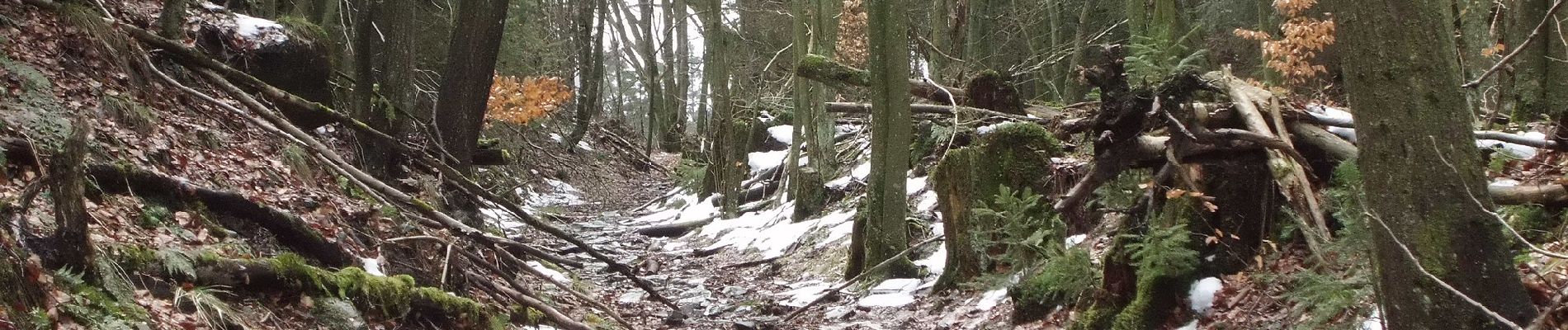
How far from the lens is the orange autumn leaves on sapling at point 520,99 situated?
58.3 feet

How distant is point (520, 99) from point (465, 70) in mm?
8236

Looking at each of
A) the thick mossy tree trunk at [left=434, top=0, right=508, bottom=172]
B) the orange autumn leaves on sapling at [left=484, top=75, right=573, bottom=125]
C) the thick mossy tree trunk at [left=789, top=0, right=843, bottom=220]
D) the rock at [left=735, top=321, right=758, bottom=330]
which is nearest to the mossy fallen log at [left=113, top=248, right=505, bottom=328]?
the rock at [left=735, top=321, right=758, bottom=330]

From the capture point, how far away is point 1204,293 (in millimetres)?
5148

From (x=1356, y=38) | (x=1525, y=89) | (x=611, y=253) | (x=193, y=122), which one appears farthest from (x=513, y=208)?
(x=1525, y=89)

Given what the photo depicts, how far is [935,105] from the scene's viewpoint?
10164 mm

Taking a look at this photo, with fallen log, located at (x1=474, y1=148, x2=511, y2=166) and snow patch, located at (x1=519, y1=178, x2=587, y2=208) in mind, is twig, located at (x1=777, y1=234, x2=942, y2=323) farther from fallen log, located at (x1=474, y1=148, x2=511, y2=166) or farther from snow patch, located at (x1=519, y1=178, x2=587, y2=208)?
snow patch, located at (x1=519, y1=178, x2=587, y2=208)

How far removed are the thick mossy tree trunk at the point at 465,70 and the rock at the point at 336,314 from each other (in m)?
5.63

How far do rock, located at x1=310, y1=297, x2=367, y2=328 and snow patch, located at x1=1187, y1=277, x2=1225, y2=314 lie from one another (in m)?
4.35

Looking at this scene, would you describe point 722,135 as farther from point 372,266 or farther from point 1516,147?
point 1516,147

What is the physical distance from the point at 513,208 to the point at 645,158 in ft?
60.1

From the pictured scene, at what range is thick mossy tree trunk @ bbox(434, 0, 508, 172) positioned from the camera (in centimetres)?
1002

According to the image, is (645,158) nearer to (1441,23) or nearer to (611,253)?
(611,253)

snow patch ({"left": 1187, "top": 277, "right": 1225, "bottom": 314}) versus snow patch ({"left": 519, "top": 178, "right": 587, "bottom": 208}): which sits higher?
snow patch ({"left": 1187, "top": 277, "right": 1225, "bottom": 314})

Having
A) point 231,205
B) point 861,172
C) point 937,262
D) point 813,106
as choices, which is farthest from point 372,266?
point 861,172
